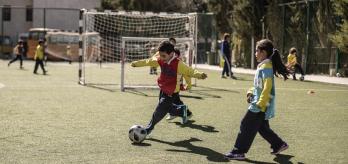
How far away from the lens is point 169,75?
8.63m

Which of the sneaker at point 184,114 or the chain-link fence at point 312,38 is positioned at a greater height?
the chain-link fence at point 312,38

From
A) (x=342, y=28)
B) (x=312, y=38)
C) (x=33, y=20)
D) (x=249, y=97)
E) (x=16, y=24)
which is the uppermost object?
(x=33, y=20)

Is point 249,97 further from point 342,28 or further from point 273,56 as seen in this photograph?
point 342,28

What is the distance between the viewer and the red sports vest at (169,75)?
8547 millimetres

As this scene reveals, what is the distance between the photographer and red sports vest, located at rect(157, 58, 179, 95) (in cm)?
855

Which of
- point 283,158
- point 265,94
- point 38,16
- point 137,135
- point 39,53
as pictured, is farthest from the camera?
point 38,16

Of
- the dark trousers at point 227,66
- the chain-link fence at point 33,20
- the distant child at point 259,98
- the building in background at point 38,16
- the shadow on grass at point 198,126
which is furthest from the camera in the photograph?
the building in background at point 38,16

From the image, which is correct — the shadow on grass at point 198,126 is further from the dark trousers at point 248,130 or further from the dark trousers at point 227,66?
the dark trousers at point 227,66

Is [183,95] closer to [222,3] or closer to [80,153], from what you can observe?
[80,153]

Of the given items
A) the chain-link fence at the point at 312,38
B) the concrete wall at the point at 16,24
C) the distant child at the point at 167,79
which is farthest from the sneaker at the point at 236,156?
the concrete wall at the point at 16,24

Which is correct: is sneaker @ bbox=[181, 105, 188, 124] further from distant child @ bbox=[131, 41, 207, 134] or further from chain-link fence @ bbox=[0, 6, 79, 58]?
chain-link fence @ bbox=[0, 6, 79, 58]

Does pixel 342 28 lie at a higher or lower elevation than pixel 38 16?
lower

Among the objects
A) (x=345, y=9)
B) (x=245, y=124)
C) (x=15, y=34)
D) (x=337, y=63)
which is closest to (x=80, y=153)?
(x=245, y=124)

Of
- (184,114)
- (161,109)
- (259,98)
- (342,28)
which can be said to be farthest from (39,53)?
(259,98)
